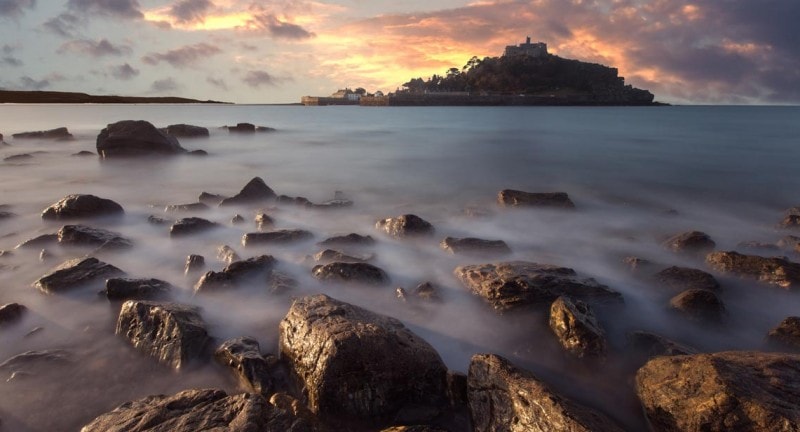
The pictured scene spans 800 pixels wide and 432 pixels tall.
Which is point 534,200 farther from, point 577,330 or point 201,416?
point 201,416

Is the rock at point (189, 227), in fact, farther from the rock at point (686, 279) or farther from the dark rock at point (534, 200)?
the rock at point (686, 279)

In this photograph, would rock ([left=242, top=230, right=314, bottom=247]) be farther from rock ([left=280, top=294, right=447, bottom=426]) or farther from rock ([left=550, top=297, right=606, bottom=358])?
rock ([left=550, top=297, right=606, bottom=358])

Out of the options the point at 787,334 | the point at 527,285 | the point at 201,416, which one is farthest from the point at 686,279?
the point at 201,416

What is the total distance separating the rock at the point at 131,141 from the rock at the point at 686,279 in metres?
18.5

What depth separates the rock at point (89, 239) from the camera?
7309mm

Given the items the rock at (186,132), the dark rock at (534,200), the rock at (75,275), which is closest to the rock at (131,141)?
the rock at (186,132)

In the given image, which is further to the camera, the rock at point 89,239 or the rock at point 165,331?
the rock at point 89,239

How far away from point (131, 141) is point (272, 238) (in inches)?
555

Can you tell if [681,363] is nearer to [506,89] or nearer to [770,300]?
[770,300]

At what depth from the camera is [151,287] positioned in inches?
224

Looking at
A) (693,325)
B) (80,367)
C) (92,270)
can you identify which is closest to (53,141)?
(92,270)

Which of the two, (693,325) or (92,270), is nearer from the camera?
(693,325)

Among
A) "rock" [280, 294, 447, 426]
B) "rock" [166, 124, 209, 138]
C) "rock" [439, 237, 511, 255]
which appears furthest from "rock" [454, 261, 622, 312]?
"rock" [166, 124, 209, 138]

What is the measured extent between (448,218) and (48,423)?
757cm
